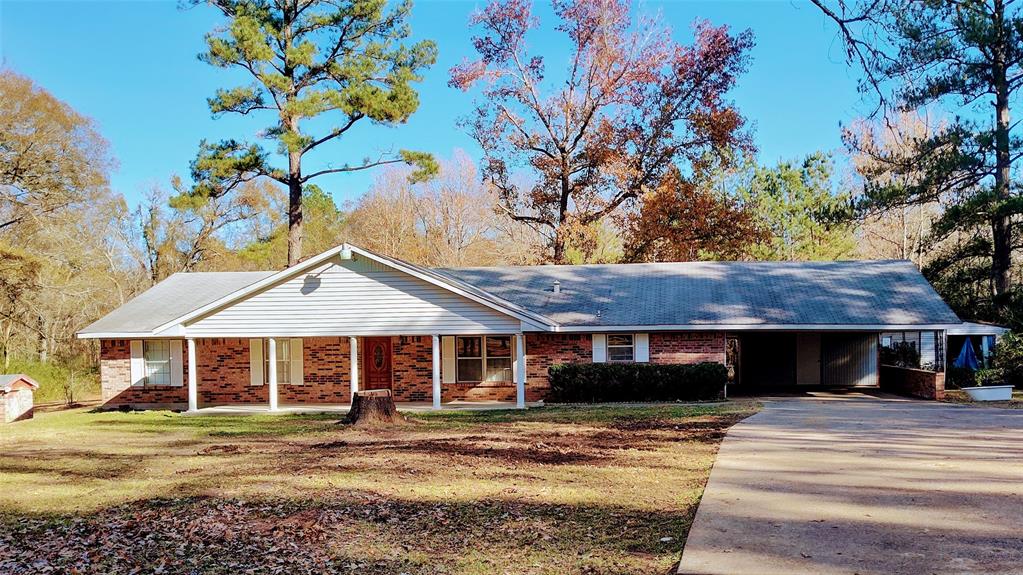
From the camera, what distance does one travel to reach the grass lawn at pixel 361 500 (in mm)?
6078

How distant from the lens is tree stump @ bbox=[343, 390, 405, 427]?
14.3 metres

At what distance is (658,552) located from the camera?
6.00 m

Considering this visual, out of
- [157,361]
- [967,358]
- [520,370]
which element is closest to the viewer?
[520,370]

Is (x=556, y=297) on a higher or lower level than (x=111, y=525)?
higher

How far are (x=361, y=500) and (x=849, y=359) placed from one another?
2096 centimetres

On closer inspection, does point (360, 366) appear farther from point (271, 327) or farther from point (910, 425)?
point (910, 425)

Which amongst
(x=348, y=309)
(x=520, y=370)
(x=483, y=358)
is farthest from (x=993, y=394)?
(x=348, y=309)

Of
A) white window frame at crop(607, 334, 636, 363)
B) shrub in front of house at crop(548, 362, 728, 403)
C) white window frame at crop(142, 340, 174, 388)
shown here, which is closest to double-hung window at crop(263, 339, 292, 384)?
white window frame at crop(142, 340, 174, 388)

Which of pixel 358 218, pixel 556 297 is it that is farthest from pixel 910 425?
pixel 358 218

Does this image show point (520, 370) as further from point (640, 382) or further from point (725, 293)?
point (725, 293)

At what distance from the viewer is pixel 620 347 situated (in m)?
20.6

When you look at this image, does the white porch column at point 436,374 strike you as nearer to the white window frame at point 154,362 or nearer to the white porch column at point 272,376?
the white porch column at point 272,376

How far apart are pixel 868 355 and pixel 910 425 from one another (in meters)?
12.4

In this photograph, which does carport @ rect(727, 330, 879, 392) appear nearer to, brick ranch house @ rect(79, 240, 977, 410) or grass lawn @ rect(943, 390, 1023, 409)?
brick ranch house @ rect(79, 240, 977, 410)
